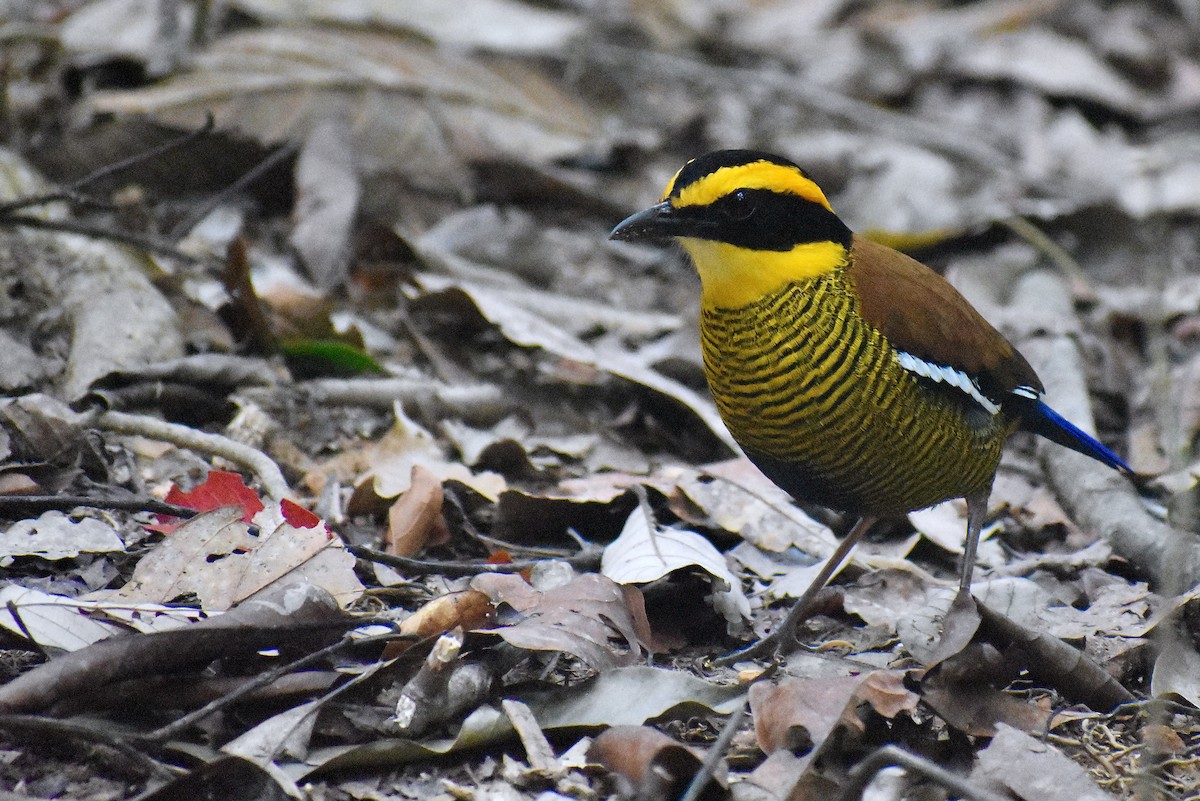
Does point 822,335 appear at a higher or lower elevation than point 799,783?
higher

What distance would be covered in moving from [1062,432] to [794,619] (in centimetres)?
122

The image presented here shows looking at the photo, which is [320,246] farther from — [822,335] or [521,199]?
[822,335]

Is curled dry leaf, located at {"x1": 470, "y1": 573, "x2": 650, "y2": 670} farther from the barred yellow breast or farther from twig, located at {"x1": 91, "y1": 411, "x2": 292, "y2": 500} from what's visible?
twig, located at {"x1": 91, "y1": 411, "x2": 292, "y2": 500}

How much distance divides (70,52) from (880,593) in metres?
4.83

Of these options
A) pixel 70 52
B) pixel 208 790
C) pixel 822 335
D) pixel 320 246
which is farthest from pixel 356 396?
pixel 70 52

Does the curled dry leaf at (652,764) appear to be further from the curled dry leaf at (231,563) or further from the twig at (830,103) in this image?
the twig at (830,103)

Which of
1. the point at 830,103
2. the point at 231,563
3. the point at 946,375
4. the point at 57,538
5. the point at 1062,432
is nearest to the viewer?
the point at 231,563

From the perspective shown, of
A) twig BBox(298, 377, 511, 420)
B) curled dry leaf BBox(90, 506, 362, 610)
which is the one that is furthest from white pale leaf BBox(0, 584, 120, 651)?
twig BBox(298, 377, 511, 420)

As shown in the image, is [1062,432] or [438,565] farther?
[1062,432]

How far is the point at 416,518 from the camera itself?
420 cm

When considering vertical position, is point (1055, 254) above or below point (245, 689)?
above

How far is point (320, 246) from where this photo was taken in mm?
5844

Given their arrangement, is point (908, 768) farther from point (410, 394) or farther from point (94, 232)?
point (94, 232)

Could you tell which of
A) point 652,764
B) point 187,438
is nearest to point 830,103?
point 187,438
